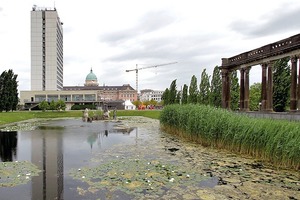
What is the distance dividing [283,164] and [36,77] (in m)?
141

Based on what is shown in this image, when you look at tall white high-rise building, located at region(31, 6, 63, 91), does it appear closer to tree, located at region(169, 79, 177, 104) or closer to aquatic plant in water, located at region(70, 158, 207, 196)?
tree, located at region(169, 79, 177, 104)

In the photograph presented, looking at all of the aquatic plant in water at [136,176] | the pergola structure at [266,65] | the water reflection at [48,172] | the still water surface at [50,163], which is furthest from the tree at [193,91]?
the aquatic plant in water at [136,176]

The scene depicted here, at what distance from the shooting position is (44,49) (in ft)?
453

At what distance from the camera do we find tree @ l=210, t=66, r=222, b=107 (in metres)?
57.5

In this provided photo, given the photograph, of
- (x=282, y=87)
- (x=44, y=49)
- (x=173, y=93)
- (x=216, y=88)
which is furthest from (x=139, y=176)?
(x=44, y=49)

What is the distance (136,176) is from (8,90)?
58709mm

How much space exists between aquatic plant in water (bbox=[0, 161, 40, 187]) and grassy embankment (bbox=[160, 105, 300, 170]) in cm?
909

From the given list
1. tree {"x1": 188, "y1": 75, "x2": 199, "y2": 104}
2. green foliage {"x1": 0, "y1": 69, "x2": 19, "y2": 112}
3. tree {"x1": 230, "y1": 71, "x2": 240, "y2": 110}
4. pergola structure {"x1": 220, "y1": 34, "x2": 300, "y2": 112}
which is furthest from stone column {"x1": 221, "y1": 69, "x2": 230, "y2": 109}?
green foliage {"x1": 0, "y1": 69, "x2": 19, "y2": 112}

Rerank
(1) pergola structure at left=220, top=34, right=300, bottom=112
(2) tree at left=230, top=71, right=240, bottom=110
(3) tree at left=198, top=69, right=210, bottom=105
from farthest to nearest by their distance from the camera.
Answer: (3) tree at left=198, top=69, right=210, bottom=105
(2) tree at left=230, top=71, right=240, bottom=110
(1) pergola structure at left=220, top=34, right=300, bottom=112

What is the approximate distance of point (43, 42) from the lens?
137625mm

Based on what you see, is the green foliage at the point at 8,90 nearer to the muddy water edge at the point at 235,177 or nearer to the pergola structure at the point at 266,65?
A: the pergola structure at the point at 266,65

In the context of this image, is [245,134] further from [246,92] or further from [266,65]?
[246,92]

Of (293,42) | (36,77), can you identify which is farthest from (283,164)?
(36,77)

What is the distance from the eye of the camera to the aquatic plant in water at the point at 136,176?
8.26 metres
